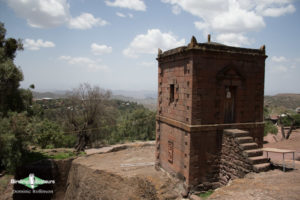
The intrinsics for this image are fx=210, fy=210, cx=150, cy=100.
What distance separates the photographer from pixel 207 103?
9.22 metres

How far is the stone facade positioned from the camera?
9.00 meters

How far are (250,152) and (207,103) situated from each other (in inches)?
105

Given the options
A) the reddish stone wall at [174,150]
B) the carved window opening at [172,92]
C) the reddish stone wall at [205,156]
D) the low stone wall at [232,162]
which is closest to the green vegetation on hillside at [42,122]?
the reddish stone wall at [174,150]

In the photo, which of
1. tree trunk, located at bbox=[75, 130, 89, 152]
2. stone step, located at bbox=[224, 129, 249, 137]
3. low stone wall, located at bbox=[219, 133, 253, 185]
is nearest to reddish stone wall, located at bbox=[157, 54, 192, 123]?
stone step, located at bbox=[224, 129, 249, 137]

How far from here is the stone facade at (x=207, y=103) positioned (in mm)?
9000

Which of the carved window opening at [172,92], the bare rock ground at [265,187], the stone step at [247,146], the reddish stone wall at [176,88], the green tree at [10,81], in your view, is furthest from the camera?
the green tree at [10,81]

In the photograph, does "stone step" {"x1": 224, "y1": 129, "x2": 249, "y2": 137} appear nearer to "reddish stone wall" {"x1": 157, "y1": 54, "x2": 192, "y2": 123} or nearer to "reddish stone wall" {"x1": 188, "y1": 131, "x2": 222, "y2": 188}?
"reddish stone wall" {"x1": 188, "y1": 131, "x2": 222, "y2": 188}

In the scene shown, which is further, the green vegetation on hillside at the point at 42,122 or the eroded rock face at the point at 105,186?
the green vegetation on hillside at the point at 42,122

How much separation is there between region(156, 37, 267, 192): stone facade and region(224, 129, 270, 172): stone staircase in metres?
0.64

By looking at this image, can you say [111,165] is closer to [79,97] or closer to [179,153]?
[179,153]

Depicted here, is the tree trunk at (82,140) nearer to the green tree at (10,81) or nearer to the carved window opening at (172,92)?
the green tree at (10,81)

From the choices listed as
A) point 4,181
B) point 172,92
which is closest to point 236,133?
point 172,92

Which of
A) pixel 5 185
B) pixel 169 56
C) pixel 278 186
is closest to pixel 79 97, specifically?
pixel 5 185

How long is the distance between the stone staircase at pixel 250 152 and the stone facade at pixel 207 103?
25.1 inches
